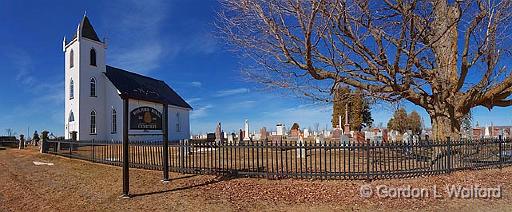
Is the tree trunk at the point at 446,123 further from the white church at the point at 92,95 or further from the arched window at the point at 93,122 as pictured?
the arched window at the point at 93,122

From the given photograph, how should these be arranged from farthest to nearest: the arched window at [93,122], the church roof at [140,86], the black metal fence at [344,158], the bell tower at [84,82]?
the church roof at [140,86] < the arched window at [93,122] < the bell tower at [84,82] < the black metal fence at [344,158]

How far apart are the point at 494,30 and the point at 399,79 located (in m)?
3.35

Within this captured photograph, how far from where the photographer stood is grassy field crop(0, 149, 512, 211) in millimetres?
7613

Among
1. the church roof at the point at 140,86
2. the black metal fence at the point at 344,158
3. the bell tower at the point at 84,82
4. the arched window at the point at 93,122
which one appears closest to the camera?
the black metal fence at the point at 344,158

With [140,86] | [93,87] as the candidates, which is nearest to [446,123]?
[93,87]

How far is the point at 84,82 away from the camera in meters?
32.9

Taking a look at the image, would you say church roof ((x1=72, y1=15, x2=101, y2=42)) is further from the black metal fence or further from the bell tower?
the black metal fence

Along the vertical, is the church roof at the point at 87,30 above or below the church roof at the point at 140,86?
above

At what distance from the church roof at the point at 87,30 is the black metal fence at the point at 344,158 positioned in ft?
71.8

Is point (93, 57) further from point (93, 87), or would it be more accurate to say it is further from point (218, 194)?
point (218, 194)

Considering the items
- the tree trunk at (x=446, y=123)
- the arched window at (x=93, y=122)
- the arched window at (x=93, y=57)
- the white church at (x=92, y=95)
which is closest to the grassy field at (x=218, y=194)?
the tree trunk at (x=446, y=123)

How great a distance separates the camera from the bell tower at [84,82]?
32500mm

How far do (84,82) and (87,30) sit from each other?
15.9 feet

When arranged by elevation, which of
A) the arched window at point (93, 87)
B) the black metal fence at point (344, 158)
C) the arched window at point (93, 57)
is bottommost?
the black metal fence at point (344, 158)
